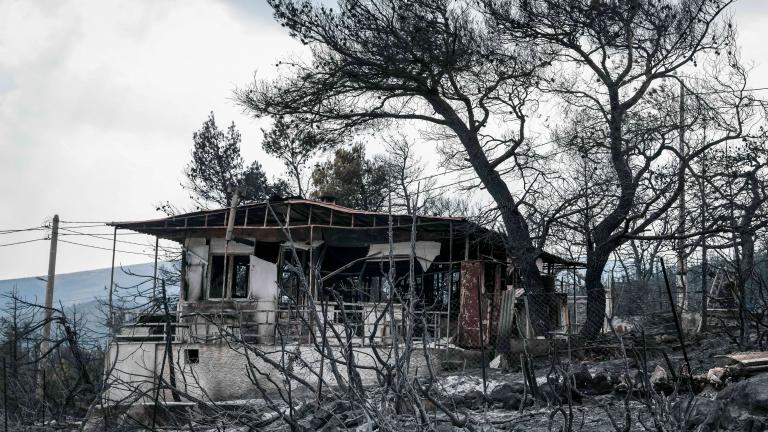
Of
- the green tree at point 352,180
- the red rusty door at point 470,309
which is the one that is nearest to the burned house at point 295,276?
the red rusty door at point 470,309

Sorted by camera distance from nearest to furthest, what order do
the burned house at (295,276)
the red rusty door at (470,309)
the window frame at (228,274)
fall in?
1. the burned house at (295,276)
2. the red rusty door at (470,309)
3. the window frame at (228,274)

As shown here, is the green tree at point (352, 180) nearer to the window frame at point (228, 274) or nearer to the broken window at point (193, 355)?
the window frame at point (228, 274)

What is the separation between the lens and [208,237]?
22422mm

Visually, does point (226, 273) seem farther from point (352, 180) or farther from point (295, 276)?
point (352, 180)

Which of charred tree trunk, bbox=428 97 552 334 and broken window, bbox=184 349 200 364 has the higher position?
charred tree trunk, bbox=428 97 552 334

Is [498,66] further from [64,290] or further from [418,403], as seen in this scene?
[64,290]

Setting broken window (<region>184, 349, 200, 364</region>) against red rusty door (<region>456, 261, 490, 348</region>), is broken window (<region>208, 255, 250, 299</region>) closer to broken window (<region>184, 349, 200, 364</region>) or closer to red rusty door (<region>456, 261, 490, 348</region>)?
broken window (<region>184, 349, 200, 364</region>)

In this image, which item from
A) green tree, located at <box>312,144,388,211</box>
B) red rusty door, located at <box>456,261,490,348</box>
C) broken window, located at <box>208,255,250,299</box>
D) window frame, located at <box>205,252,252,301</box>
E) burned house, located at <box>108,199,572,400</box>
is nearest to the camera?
burned house, located at <box>108,199,572,400</box>

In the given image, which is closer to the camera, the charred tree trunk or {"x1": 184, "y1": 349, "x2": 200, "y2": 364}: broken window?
{"x1": 184, "y1": 349, "x2": 200, "y2": 364}: broken window

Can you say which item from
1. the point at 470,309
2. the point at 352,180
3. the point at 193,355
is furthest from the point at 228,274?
the point at 352,180

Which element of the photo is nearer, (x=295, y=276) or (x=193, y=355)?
(x=193, y=355)

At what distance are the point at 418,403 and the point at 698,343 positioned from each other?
12938 mm

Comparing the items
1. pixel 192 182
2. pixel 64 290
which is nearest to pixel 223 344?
pixel 192 182

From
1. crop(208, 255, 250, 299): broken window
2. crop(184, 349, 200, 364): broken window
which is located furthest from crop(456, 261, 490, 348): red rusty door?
crop(184, 349, 200, 364): broken window
